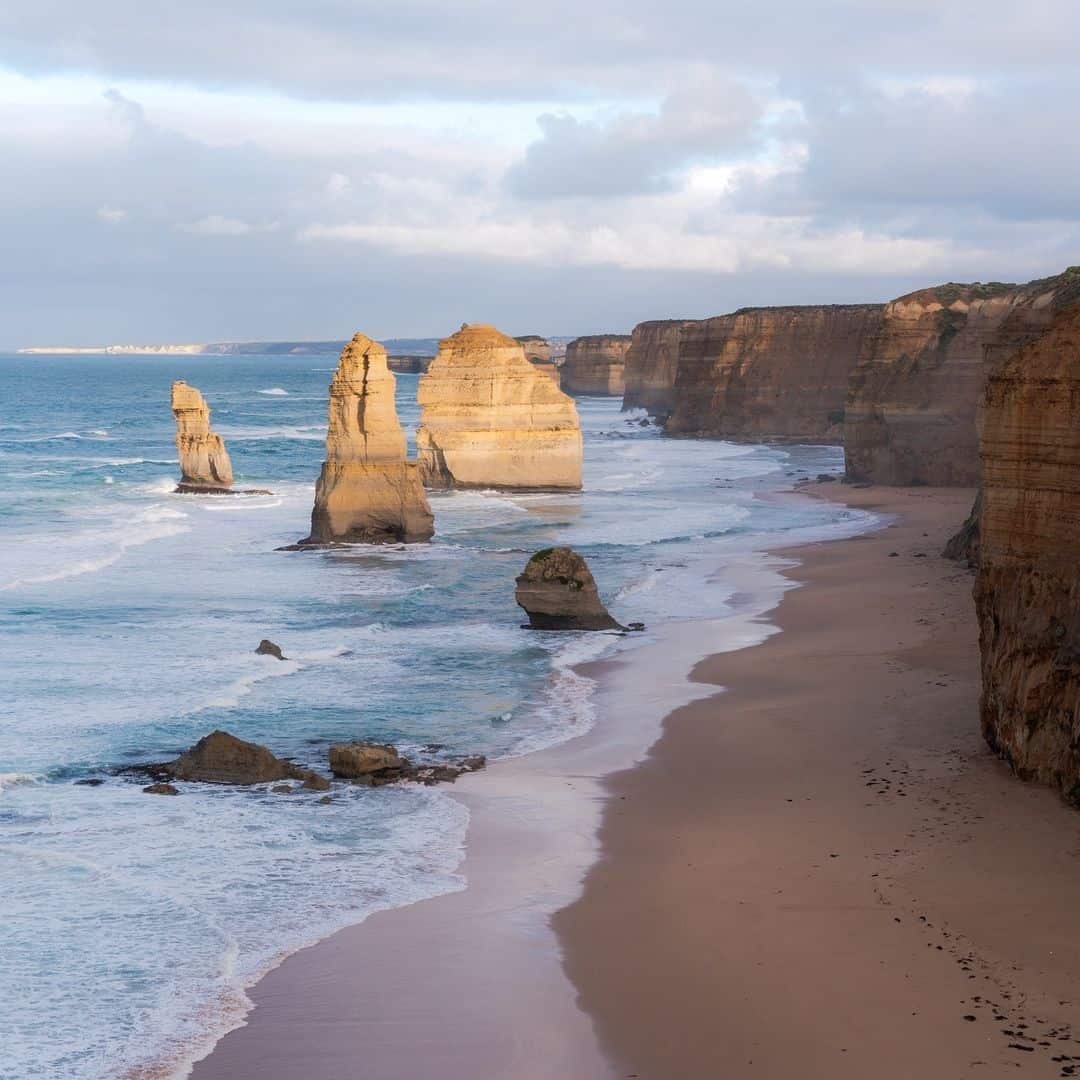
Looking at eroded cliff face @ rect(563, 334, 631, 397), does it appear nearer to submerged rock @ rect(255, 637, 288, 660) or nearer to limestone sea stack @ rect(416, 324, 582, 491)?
limestone sea stack @ rect(416, 324, 582, 491)

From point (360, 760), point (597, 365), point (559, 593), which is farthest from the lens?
point (597, 365)

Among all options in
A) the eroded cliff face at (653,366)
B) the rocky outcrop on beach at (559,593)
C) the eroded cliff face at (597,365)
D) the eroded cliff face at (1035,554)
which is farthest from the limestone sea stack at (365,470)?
the eroded cliff face at (597,365)

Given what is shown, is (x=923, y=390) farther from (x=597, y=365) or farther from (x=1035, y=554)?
(x=597, y=365)

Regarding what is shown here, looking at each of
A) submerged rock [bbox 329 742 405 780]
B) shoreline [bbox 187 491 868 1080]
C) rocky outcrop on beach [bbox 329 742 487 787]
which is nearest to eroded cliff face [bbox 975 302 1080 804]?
shoreline [bbox 187 491 868 1080]

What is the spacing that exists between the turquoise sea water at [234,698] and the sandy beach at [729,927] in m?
0.79

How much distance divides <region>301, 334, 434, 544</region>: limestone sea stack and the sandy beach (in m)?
20.6

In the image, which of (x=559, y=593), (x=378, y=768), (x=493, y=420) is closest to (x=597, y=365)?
(x=493, y=420)

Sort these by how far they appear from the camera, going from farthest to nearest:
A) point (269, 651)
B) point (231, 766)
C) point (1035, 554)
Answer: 1. point (269, 651)
2. point (231, 766)
3. point (1035, 554)

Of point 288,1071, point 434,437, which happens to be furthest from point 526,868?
point 434,437

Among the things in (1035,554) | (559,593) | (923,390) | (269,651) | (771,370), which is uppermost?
(771,370)

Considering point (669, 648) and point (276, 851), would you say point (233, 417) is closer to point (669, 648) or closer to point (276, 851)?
point (669, 648)

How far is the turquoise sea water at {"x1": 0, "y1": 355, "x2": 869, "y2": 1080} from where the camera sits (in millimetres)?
12578

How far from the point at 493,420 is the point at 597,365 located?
108 meters

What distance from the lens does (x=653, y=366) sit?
12719cm
